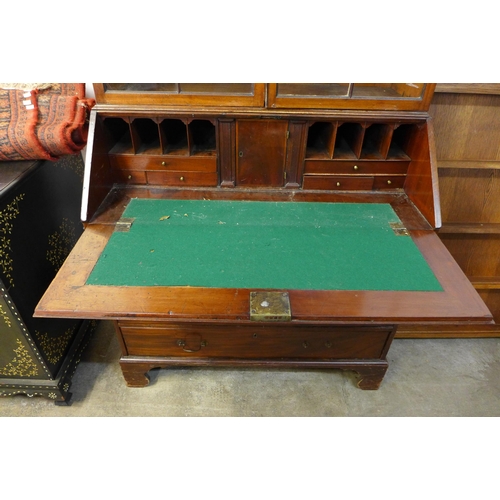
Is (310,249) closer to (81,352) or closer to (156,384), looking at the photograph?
(156,384)

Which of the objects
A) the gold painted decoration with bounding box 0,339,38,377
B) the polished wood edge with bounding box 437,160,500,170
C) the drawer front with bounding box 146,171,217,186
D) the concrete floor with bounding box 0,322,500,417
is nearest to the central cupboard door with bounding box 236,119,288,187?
the drawer front with bounding box 146,171,217,186

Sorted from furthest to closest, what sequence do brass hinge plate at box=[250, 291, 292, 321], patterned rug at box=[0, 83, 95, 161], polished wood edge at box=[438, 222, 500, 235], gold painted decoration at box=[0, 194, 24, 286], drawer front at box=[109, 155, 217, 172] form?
polished wood edge at box=[438, 222, 500, 235], drawer front at box=[109, 155, 217, 172], patterned rug at box=[0, 83, 95, 161], gold painted decoration at box=[0, 194, 24, 286], brass hinge plate at box=[250, 291, 292, 321]

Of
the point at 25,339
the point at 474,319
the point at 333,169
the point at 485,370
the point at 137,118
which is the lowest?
the point at 485,370

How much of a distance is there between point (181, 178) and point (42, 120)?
1.97ft

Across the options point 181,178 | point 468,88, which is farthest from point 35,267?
point 468,88

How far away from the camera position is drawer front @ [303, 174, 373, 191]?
5.24 feet

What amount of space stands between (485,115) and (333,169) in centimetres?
72

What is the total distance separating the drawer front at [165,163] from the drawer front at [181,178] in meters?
0.02

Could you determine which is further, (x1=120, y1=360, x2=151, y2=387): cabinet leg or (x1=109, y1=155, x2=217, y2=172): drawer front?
(x1=120, y1=360, x2=151, y2=387): cabinet leg

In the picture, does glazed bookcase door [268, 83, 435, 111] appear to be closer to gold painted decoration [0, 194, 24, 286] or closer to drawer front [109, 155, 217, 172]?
drawer front [109, 155, 217, 172]

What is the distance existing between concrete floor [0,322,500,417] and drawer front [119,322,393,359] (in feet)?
1.05

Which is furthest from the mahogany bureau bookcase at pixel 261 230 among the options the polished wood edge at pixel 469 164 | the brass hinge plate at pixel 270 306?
the polished wood edge at pixel 469 164

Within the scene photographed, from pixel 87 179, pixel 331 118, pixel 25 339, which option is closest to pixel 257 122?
pixel 331 118

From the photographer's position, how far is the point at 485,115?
1610mm
